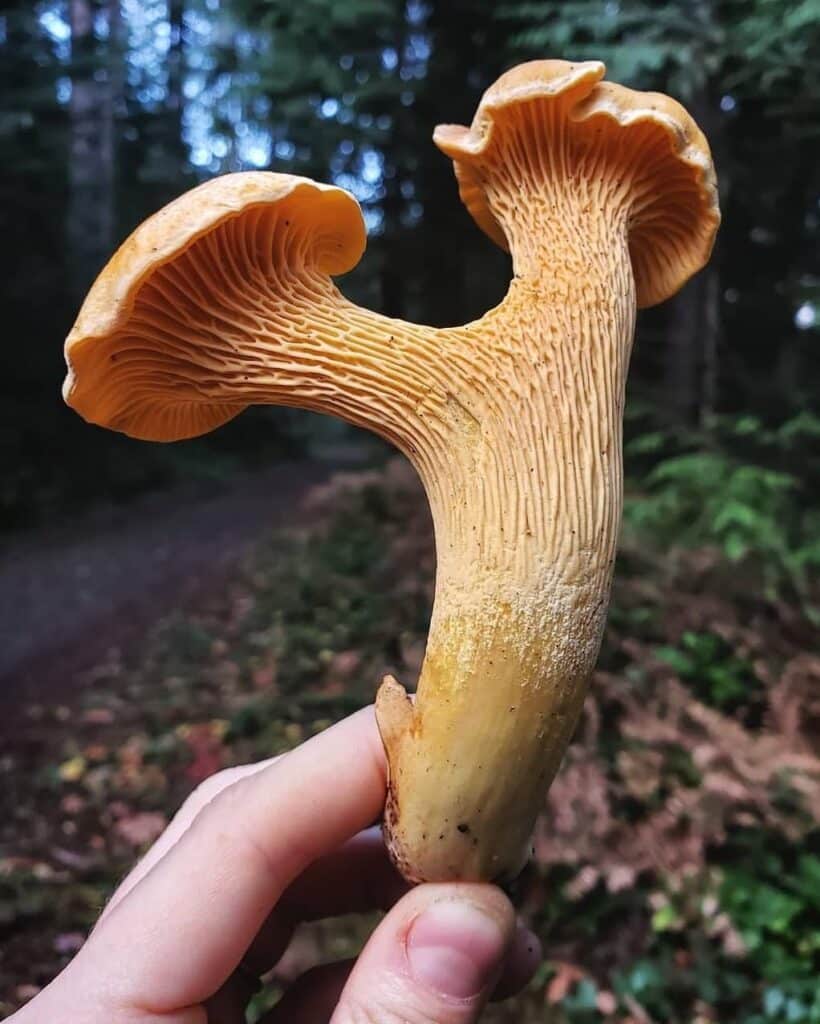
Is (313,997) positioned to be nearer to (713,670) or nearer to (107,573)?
(713,670)

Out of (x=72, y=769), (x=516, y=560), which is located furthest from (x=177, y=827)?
(x=72, y=769)

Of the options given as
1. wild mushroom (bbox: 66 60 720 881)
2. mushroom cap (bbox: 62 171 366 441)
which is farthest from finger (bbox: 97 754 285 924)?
mushroom cap (bbox: 62 171 366 441)

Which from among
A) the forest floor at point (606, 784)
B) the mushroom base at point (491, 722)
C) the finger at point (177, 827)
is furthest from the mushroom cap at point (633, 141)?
the forest floor at point (606, 784)

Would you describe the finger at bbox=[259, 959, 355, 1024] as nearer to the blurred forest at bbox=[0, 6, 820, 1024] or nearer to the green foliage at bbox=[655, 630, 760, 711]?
the blurred forest at bbox=[0, 6, 820, 1024]

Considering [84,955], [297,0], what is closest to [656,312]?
[297,0]

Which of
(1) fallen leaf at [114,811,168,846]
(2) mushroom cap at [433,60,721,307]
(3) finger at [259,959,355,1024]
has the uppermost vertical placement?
(2) mushroom cap at [433,60,721,307]

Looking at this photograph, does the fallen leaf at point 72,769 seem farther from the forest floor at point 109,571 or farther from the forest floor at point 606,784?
the forest floor at point 109,571
